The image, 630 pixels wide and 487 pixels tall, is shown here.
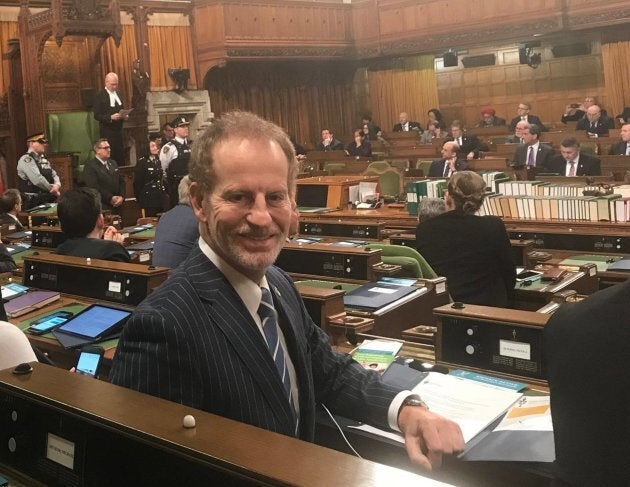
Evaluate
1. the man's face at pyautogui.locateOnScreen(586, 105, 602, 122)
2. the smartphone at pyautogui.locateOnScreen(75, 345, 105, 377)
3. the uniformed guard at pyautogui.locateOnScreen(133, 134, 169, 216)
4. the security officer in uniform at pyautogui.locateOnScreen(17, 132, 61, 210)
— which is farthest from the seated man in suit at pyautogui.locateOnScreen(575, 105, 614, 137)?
the smartphone at pyautogui.locateOnScreen(75, 345, 105, 377)

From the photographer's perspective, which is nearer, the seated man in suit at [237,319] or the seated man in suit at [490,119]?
the seated man in suit at [237,319]

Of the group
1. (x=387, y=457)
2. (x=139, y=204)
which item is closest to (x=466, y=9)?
(x=139, y=204)

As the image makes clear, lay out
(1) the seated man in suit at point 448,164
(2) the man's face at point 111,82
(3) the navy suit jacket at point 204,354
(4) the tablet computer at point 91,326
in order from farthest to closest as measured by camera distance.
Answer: (2) the man's face at point 111,82
(1) the seated man in suit at point 448,164
(4) the tablet computer at point 91,326
(3) the navy suit jacket at point 204,354

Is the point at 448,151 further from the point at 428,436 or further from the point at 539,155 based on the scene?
the point at 428,436

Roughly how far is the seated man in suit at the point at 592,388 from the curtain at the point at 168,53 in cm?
1252

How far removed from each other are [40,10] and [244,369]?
11715mm

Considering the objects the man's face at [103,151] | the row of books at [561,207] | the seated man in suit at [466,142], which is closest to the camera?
the row of books at [561,207]

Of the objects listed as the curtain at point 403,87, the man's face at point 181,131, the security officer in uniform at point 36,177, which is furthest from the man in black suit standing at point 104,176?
the curtain at point 403,87

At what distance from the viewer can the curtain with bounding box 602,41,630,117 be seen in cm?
1363

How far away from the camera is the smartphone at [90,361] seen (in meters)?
3.26

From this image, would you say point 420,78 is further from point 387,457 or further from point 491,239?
point 387,457

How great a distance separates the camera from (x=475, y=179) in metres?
4.93

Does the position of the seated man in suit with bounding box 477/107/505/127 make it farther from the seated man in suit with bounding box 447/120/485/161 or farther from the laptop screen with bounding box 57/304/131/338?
the laptop screen with bounding box 57/304/131/338

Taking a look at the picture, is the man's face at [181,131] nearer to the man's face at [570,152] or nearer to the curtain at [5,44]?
the curtain at [5,44]
